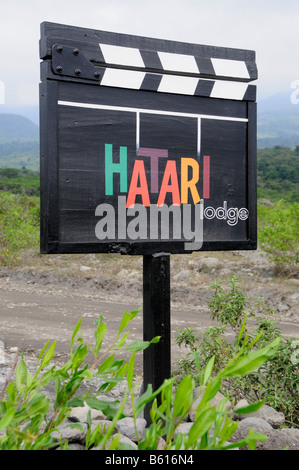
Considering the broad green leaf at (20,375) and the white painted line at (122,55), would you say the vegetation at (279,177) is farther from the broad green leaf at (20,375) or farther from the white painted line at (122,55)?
the broad green leaf at (20,375)

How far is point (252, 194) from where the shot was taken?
3.61 m

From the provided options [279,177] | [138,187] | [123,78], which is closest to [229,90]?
[123,78]

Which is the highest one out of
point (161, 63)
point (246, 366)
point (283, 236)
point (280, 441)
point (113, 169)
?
point (161, 63)

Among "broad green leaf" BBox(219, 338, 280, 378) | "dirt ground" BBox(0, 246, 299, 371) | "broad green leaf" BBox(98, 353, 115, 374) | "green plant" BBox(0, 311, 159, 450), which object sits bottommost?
"dirt ground" BBox(0, 246, 299, 371)

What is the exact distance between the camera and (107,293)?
9625 millimetres

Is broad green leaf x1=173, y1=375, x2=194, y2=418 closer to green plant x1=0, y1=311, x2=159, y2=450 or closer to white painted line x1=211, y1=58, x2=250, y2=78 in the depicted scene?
green plant x1=0, y1=311, x2=159, y2=450

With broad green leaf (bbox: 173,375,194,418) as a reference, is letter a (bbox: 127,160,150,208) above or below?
above

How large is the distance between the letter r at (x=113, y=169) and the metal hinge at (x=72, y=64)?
446 millimetres

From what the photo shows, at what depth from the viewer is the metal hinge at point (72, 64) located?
2943mm

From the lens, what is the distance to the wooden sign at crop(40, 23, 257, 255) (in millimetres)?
2998

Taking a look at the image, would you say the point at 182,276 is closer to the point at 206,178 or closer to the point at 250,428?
the point at 206,178

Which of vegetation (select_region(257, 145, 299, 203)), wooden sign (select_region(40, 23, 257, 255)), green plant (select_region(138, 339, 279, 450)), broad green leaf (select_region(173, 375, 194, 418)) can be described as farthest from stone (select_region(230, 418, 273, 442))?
vegetation (select_region(257, 145, 299, 203))

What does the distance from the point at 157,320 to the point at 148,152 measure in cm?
109
